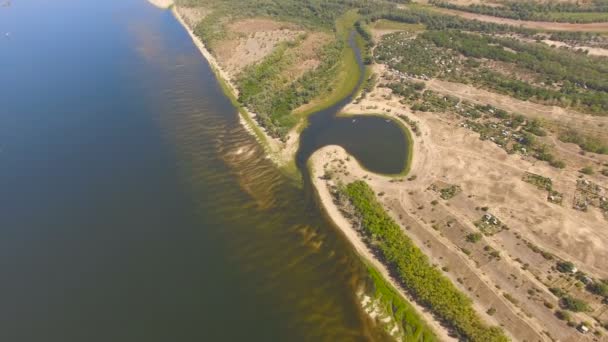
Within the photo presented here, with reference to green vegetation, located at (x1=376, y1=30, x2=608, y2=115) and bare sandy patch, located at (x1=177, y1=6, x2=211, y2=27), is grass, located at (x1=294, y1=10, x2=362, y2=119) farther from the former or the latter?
bare sandy patch, located at (x1=177, y1=6, x2=211, y2=27)

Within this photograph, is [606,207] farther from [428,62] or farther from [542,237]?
[428,62]

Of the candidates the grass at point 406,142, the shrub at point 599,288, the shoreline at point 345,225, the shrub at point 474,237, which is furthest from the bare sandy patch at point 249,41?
the shrub at point 599,288

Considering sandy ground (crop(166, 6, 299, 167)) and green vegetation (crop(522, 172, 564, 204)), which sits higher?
sandy ground (crop(166, 6, 299, 167))

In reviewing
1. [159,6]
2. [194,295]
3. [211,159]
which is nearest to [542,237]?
[194,295]

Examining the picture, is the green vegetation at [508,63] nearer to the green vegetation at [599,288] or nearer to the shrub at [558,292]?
the green vegetation at [599,288]

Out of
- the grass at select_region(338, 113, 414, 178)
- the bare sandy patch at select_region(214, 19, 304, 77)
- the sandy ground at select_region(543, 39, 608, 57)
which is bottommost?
the sandy ground at select_region(543, 39, 608, 57)

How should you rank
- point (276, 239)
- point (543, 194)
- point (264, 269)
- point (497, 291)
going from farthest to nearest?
point (543, 194), point (276, 239), point (264, 269), point (497, 291)

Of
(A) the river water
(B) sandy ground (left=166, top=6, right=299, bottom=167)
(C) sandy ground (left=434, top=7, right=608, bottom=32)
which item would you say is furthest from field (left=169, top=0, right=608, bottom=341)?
(A) the river water
